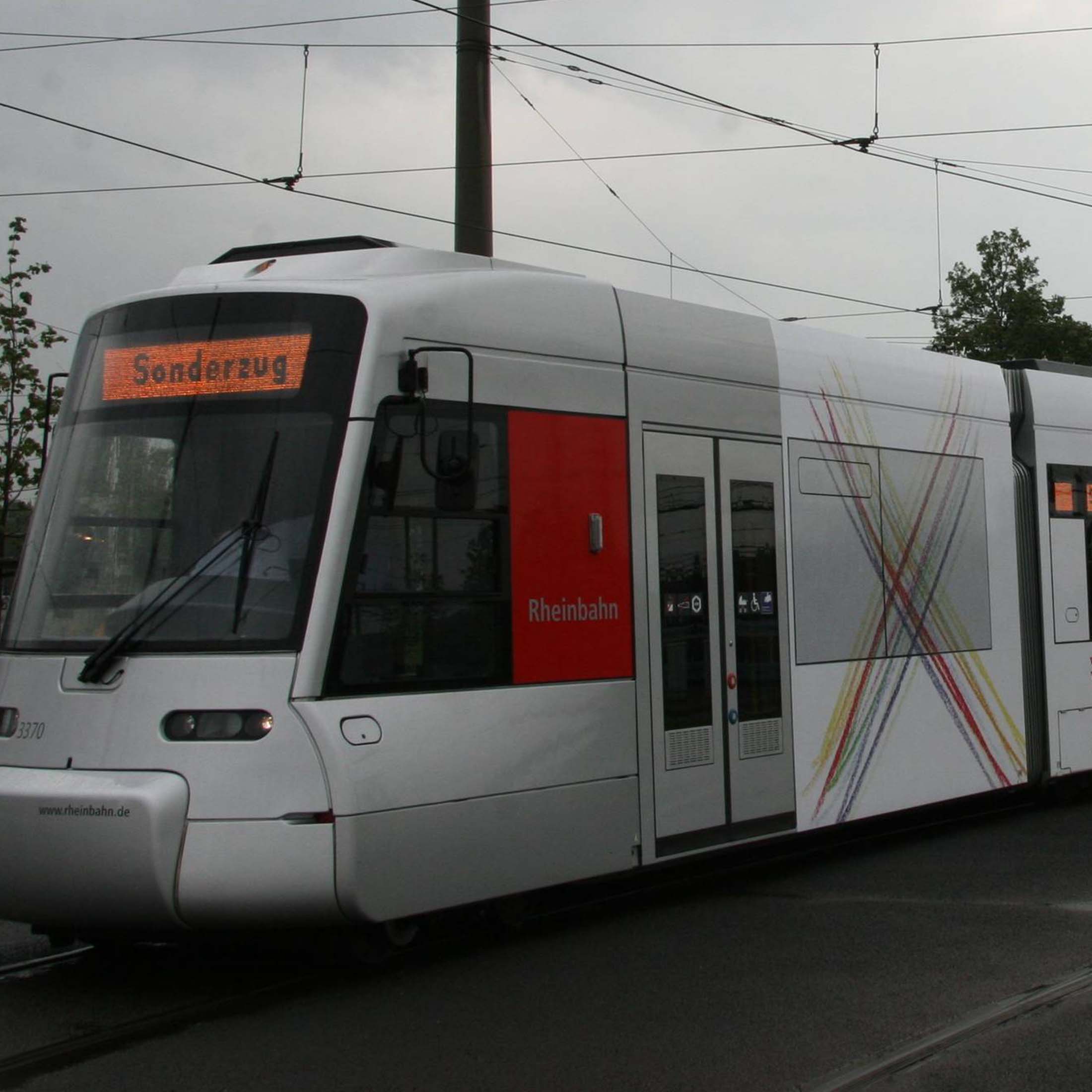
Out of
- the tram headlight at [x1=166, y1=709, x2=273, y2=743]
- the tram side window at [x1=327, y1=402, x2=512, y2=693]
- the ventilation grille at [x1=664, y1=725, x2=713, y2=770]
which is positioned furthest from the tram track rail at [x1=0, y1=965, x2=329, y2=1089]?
the ventilation grille at [x1=664, y1=725, x2=713, y2=770]

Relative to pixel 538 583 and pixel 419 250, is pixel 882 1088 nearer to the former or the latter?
pixel 538 583

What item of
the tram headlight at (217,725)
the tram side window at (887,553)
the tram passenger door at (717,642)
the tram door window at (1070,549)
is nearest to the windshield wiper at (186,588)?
the tram headlight at (217,725)

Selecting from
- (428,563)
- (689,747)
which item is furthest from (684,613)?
(428,563)

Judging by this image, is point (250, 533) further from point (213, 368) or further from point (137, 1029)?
point (137, 1029)

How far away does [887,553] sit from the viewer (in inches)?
402

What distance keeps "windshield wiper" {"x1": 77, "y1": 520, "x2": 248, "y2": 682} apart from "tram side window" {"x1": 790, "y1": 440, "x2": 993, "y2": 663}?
148 inches

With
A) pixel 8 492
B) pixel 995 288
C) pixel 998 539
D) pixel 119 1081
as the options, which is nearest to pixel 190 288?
pixel 119 1081

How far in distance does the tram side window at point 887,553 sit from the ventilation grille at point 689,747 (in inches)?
43.8

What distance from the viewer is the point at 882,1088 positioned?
530 centimetres

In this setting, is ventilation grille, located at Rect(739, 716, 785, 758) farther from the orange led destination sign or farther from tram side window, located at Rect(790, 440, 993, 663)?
the orange led destination sign

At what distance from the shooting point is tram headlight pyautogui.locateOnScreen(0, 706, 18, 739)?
6930 millimetres

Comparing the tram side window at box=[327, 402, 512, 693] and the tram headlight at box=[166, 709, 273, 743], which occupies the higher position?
the tram side window at box=[327, 402, 512, 693]

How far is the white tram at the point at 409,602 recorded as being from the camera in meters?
6.55

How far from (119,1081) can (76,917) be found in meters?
1.15
